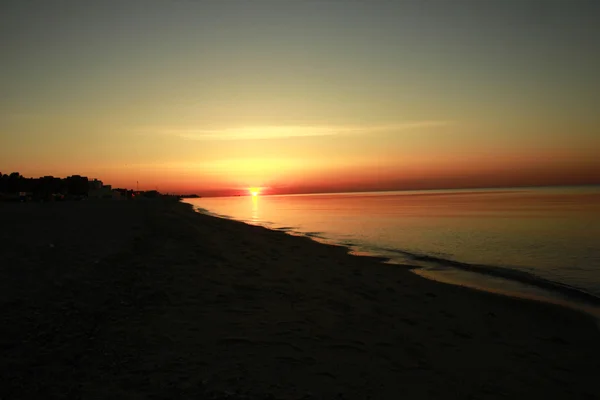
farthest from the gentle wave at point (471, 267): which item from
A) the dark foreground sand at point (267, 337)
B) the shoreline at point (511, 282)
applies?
the dark foreground sand at point (267, 337)

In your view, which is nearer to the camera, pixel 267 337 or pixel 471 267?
pixel 267 337

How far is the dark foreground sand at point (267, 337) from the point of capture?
5.69 meters

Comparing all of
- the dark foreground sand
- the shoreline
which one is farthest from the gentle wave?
the dark foreground sand

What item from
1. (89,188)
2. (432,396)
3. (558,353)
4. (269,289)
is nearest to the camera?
(432,396)

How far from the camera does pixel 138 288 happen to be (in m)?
10.7

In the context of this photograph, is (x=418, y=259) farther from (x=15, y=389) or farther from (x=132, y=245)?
(x=15, y=389)

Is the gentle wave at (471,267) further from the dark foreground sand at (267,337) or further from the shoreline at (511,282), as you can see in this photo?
the dark foreground sand at (267,337)

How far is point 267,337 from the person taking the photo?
7.56 meters

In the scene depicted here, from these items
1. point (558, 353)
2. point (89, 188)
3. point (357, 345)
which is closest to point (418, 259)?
point (558, 353)

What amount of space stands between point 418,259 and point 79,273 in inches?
643

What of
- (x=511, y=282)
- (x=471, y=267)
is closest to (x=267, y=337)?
(x=511, y=282)

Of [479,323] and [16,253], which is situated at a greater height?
[16,253]

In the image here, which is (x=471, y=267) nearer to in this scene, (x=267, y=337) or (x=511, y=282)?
(x=511, y=282)

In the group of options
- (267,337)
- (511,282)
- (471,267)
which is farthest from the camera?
(471,267)
